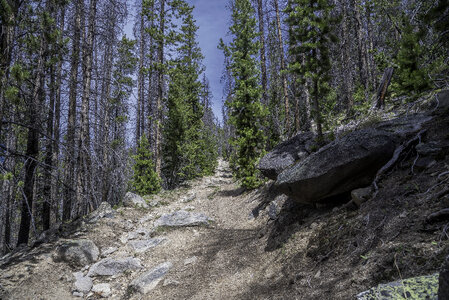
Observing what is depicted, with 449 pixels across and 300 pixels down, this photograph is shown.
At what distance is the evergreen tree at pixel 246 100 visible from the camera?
39.0 ft

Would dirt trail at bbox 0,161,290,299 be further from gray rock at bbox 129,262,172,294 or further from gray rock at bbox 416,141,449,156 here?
gray rock at bbox 416,141,449,156

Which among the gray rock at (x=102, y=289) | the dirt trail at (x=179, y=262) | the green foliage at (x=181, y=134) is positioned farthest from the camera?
the green foliage at (x=181, y=134)

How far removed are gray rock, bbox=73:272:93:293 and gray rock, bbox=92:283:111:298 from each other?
149 millimetres

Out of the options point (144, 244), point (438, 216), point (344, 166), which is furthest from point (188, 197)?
point (438, 216)

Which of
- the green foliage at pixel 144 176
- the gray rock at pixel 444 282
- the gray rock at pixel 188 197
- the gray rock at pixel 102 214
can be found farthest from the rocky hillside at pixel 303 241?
the green foliage at pixel 144 176

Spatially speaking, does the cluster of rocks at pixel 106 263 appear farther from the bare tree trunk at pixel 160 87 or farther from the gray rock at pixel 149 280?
the bare tree trunk at pixel 160 87

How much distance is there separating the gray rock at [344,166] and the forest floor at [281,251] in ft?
1.33

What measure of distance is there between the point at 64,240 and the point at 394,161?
8.65 meters

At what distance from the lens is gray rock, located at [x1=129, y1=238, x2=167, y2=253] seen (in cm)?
747

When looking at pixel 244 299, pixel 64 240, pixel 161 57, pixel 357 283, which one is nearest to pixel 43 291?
pixel 64 240

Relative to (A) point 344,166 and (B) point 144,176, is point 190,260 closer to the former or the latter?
(A) point 344,166

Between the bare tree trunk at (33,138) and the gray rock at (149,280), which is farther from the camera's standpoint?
the bare tree trunk at (33,138)

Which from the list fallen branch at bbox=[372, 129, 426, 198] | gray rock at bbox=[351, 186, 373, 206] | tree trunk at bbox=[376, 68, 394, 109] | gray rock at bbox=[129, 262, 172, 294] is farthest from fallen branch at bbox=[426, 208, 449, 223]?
tree trunk at bbox=[376, 68, 394, 109]

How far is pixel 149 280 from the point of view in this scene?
228 inches
